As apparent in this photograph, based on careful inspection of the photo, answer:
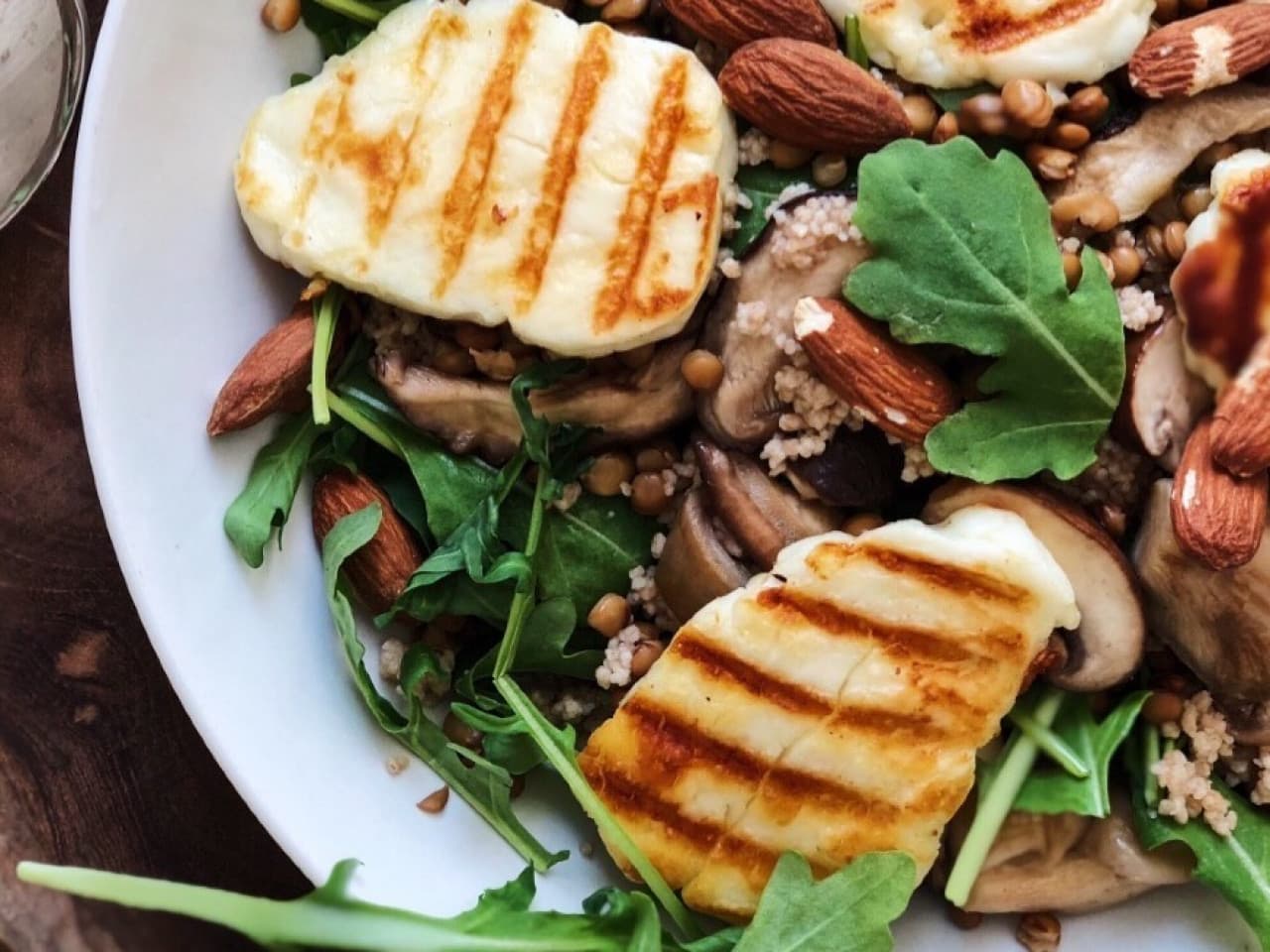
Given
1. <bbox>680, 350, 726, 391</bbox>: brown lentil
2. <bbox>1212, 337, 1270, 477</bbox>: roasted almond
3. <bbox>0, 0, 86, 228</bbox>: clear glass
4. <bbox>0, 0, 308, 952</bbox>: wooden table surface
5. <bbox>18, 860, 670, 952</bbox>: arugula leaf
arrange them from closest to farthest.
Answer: <bbox>18, 860, 670, 952</bbox>: arugula leaf
<bbox>1212, 337, 1270, 477</bbox>: roasted almond
<bbox>680, 350, 726, 391</bbox>: brown lentil
<bbox>0, 0, 308, 952</bbox>: wooden table surface
<bbox>0, 0, 86, 228</bbox>: clear glass

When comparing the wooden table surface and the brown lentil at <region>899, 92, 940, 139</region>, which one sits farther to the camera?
the wooden table surface

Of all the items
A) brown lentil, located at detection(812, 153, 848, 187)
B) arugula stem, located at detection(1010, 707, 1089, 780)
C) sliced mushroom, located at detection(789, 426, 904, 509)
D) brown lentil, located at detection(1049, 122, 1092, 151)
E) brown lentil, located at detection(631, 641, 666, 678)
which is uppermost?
brown lentil, located at detection(1049, 122, 1092, 151)

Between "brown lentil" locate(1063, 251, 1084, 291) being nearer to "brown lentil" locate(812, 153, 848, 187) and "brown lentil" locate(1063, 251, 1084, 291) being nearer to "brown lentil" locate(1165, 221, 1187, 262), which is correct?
"brown lentil" locate(1165, 221, 1187, 262)

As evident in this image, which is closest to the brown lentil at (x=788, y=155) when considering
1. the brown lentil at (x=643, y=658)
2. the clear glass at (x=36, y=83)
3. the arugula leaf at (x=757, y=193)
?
the arugula leaf at (x=757, y=193)

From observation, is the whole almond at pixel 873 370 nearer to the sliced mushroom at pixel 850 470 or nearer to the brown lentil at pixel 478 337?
the sliced mushroom at pixel 850 470

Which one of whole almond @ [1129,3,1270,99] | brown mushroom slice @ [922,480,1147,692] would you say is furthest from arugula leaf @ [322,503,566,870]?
whole almond @ [1129,3,1270,99]

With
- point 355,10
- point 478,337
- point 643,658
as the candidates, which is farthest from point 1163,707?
point 355,10
